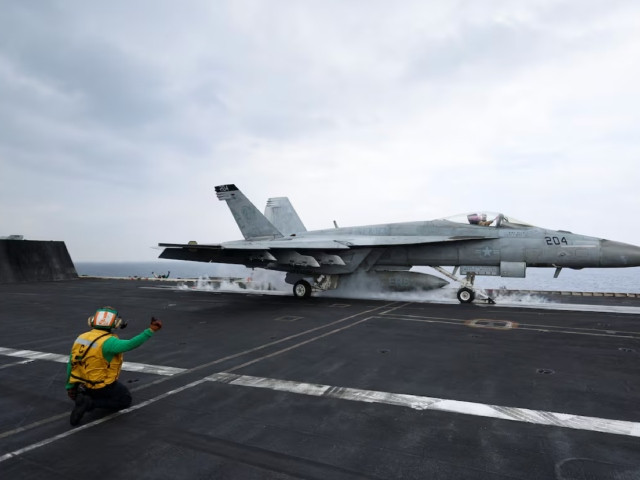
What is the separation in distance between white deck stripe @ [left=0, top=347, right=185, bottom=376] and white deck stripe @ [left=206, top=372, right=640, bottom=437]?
2.99ft

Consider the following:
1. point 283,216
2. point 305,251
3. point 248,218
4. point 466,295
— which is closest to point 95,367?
point 305,251

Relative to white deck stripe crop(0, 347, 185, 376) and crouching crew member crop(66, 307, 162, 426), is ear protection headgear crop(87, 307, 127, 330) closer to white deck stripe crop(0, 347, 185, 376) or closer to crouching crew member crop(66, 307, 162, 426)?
crouching crew member crop(66, 307, 162, 426)

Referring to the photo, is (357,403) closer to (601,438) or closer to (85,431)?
(601,438)

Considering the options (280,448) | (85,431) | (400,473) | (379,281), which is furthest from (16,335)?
(379,281)

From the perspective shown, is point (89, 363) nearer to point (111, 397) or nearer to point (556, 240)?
point (111, 397)

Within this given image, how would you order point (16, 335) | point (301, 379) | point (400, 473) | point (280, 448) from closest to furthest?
1. point (400, 473)
2. point (280, 448)
3. point (301, 379)
4. point (16, 335)

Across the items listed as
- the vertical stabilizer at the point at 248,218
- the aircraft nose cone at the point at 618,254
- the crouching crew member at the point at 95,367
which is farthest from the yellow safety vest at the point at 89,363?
the vertical stabilizer at the point at 248,218

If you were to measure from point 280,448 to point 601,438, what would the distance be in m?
3.13

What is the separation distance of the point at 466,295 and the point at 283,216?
13.3 meters

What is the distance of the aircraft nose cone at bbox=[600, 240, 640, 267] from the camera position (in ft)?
40.7

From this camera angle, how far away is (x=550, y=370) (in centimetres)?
603

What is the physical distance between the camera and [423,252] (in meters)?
15.8

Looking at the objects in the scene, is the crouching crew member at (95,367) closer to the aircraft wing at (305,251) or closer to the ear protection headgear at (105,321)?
the ear protection headgear at (105,321)

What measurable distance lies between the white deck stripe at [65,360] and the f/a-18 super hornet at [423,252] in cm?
661
